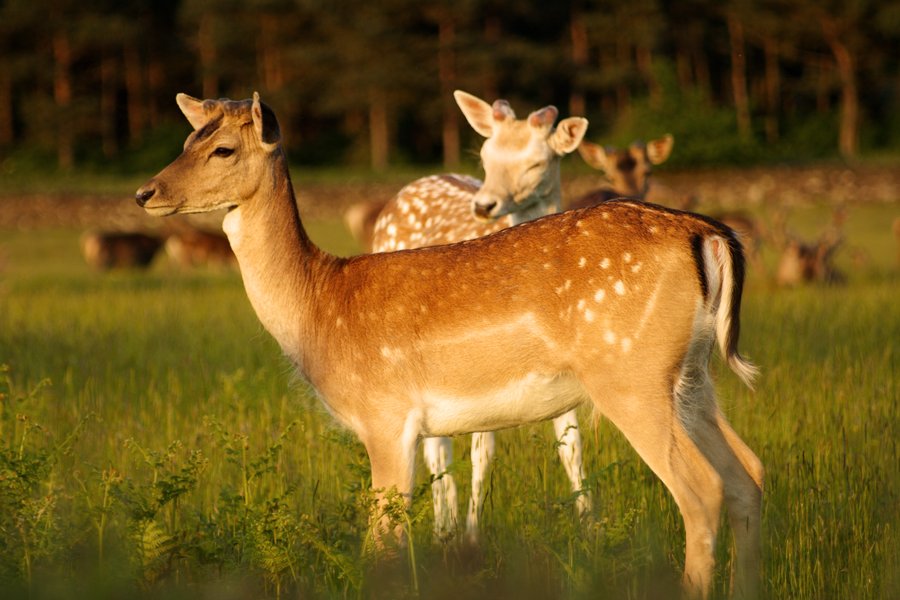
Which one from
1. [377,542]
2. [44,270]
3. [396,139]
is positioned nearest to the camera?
[377,542]

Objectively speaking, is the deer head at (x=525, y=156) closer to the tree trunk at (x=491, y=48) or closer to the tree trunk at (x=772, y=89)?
the tree trunk at (x=491, y=48)

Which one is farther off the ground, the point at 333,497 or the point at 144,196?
the point at 144,196

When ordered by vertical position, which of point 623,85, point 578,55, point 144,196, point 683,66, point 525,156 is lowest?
point 623,85

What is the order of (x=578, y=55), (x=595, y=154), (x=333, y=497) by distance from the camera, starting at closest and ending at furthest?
(x=333, y=497)
(x=595, y=154)
(x=578, y=55)

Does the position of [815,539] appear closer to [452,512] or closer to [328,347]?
[452,512]

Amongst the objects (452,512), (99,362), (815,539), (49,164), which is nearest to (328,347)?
(452,512)

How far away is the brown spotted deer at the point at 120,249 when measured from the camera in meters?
20.7

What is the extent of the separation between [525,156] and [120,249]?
15.6 meters

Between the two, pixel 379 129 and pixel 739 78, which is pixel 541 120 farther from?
pixel 739 78

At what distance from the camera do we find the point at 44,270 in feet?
70.9

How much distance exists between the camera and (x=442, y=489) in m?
5.77

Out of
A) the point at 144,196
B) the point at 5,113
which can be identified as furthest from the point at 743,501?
the point at 5,113

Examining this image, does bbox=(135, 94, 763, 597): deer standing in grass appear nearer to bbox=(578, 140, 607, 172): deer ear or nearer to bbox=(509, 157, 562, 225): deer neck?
bbox=(509, 157, 562, 225): deer neck

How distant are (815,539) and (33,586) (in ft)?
9.30
